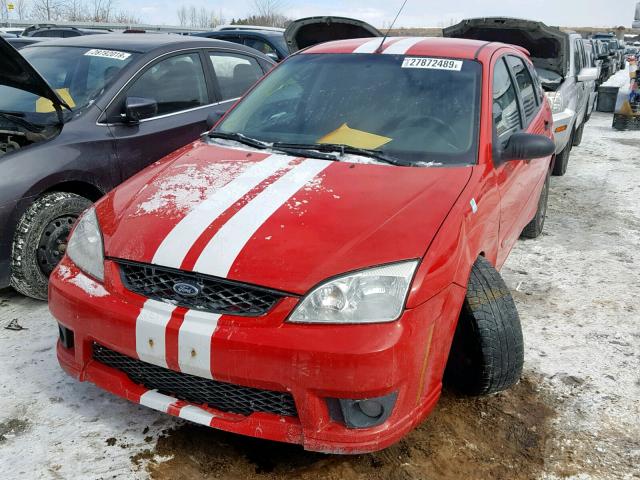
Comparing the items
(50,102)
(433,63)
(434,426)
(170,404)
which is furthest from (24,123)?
(434,426)

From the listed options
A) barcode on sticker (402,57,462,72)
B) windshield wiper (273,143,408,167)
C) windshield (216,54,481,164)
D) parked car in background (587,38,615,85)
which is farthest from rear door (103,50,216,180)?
parked car in background (587,38,615,85)

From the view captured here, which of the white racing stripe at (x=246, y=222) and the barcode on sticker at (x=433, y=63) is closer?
the white racing stripe at (x=246, y=222)

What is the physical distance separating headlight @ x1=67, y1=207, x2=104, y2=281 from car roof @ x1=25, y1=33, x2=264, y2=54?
2095 millimetres

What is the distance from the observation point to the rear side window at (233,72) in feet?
16.1

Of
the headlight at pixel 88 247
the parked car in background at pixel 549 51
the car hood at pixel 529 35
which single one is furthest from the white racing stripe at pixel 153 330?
the car hood at pixel 529 35

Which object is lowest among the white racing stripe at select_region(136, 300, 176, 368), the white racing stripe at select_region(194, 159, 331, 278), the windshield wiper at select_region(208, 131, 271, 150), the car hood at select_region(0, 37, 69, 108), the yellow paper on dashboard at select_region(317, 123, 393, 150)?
the white racing stripe at select_region(136, 300, 176, 368)

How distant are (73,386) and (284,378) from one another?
1282 millimetres

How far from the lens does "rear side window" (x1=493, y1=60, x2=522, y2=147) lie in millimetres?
3256

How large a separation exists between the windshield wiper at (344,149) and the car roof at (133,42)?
1899 millimetres

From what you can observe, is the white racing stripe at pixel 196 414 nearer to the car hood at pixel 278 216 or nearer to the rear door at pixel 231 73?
the car hood at pixel 278 216

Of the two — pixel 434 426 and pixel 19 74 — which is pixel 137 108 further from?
pixel 434 426

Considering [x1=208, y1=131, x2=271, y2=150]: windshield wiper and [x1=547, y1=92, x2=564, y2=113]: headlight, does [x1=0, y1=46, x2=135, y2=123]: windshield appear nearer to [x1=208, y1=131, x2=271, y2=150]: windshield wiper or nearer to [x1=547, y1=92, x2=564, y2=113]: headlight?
[x1=208, y1=131, x2=271, y2=150]: windshield wiper

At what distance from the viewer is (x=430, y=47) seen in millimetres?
3465

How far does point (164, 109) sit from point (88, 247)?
83.1 inches
